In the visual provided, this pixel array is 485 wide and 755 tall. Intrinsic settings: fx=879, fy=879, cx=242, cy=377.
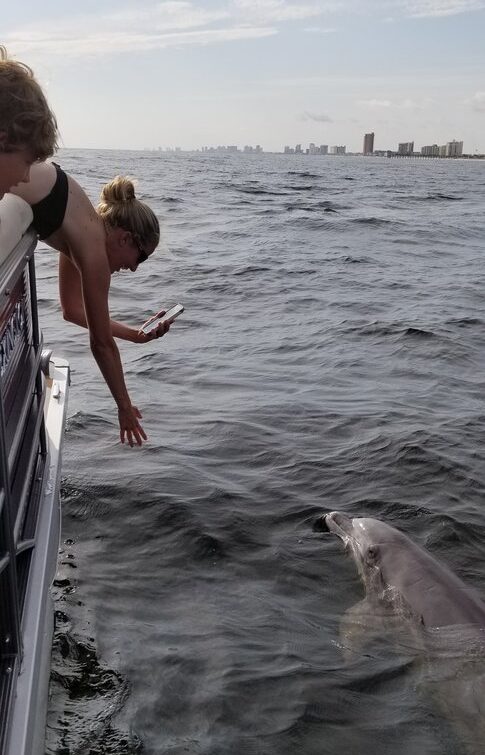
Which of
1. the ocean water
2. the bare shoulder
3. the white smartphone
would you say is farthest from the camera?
the white smartphone

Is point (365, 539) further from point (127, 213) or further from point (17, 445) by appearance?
point (17, 445)

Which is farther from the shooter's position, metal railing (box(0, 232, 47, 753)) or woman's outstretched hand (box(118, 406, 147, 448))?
woman's outstretched hand (box(118, 406, 147, 448))

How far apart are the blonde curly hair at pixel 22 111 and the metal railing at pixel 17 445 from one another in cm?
38

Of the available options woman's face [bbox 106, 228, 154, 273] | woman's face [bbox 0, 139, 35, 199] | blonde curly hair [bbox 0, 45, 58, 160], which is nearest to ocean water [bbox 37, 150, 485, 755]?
woman's face [bbox 106, 228, 154, 273]

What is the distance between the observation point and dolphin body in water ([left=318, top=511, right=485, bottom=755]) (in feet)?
12.1

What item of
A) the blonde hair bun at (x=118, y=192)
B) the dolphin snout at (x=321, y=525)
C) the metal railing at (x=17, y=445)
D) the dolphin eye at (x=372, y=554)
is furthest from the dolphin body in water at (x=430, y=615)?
the blonde hair bun at (x=118, y=192)

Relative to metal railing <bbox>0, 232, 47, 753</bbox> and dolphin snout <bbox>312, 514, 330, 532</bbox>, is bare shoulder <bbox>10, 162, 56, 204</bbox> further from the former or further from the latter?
dolphin snout <bbox>312, 514, 330, 532</bbox>

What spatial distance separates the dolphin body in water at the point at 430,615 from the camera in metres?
3.69

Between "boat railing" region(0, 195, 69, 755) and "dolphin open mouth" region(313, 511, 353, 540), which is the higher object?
"boat railing" region(0, 195, 69, 755)

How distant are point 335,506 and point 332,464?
2.26ft

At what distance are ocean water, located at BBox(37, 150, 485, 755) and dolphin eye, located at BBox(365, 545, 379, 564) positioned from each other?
12 centimetres

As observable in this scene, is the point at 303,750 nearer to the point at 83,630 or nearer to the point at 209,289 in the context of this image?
the point at 83,630

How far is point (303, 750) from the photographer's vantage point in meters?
3.43

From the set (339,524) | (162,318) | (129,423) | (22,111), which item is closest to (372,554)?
(339,524)
